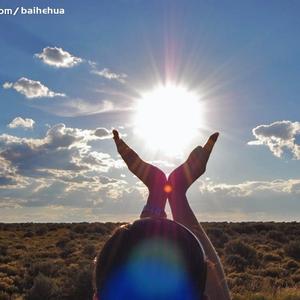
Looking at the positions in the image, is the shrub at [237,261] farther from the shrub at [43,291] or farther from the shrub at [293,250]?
the shrub at [43,291]

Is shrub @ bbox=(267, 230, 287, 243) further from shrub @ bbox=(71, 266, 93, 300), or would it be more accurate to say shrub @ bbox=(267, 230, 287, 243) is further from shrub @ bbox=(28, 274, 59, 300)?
shrub @ bbox=(28, 274, 59, 300)

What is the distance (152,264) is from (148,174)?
244 cm

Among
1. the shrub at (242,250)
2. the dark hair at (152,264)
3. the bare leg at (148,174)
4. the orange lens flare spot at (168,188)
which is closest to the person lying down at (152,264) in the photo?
the dark hair at (152,264)

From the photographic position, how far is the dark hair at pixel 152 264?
1.47 m

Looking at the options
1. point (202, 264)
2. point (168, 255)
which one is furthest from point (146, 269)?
point (202, 264)

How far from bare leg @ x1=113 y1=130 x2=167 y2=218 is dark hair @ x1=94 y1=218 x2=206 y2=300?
167 centimetres

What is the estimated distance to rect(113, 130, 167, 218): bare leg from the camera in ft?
11.3

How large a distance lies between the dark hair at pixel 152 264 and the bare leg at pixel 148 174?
1665 mm

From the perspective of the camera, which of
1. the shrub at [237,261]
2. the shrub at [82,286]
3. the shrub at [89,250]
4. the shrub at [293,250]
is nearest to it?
the shrub at [82,286]

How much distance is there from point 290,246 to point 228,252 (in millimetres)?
3413

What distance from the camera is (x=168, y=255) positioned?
148cm

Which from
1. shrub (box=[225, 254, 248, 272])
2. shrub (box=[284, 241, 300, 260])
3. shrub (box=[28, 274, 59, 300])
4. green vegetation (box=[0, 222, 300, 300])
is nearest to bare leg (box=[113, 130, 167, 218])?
green vegetation (box=[0, 222, 300, 300])

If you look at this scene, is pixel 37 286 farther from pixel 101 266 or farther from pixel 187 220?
pixel 101 266

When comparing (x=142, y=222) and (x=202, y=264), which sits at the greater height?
(x=142, y=222)
